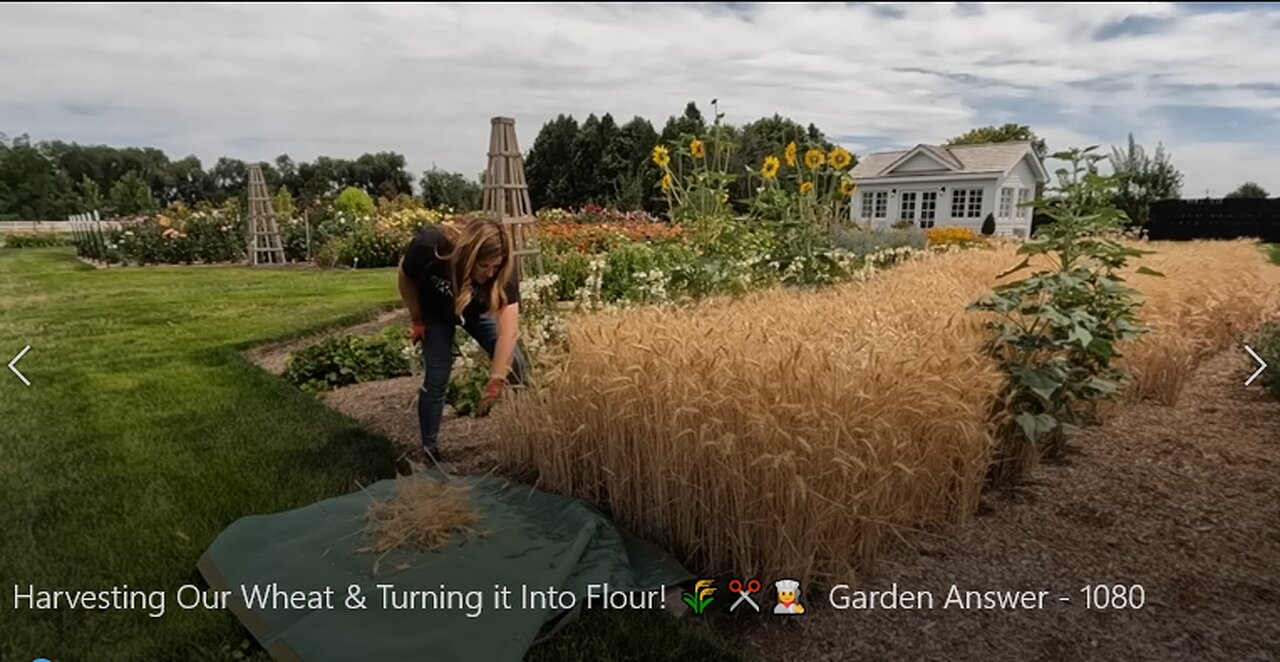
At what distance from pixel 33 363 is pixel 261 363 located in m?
1.39

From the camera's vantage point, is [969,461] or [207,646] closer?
[207,646]

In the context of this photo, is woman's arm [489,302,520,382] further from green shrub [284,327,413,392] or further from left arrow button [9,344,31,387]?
left arrow button [9,344,31,387]

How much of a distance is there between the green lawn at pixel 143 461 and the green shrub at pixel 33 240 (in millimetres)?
179

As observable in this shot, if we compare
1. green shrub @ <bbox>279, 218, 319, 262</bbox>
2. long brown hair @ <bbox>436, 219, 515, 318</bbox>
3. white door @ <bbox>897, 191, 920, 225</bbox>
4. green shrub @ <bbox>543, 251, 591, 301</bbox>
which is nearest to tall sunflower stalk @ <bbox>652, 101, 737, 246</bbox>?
A: green shrub @ <bbox>543, 251, 591, 301</bbox>

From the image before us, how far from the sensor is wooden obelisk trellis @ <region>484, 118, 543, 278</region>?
6.86 meters

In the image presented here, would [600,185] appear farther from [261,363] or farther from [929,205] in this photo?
[261,363]

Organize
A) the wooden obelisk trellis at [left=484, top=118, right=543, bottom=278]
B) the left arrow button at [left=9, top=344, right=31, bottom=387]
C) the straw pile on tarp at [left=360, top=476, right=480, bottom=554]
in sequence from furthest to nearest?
the wooden obelisk trellis at [left=484, top=118, right=543, bottom=278]
the left arrow button at [left=9, top=344, right=31, bottom=387]
the straw pile on tarp at [left=360, top=476, right=480, bottom=554]

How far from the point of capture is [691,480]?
229cm

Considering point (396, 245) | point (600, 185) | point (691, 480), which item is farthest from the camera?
point (600, 185)

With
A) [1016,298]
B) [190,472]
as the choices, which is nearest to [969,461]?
[1016,298]

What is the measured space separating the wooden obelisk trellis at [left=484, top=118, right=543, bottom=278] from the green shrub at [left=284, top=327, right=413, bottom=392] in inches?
76.6

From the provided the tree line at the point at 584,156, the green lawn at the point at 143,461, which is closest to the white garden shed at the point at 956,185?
the tree line at the point at 584,156

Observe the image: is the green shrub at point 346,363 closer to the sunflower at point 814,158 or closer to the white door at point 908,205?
the sunflower at point 814,158

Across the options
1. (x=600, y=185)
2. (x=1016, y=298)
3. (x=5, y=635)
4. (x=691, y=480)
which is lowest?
(x=5, y=635)
